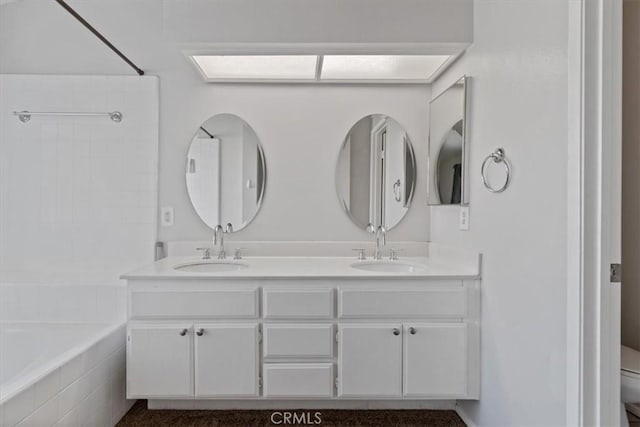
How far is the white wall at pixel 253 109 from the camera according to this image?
8.16 ft

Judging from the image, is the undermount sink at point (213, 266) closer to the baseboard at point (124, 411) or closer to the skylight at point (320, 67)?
the baseboard at point (124, 411)

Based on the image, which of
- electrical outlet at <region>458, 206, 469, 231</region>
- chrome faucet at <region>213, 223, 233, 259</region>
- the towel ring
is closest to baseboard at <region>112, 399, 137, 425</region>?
chrome faucet at <region>213, 223, 233, 259</region>

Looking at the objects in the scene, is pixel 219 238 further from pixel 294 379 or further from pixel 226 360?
pixel 294 379

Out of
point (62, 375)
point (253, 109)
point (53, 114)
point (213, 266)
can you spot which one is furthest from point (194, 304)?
point (53, 114)

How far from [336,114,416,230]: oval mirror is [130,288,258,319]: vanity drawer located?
0.94m

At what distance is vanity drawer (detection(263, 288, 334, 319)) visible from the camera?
188 cm

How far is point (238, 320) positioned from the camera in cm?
188

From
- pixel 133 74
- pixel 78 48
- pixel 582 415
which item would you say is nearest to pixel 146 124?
pixel 133 74

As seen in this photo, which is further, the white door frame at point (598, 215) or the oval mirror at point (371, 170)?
the oval mirror at point (371, 170)

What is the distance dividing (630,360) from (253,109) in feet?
7.26

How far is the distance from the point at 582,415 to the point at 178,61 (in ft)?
8.61

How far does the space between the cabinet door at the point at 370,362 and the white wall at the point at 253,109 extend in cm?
77

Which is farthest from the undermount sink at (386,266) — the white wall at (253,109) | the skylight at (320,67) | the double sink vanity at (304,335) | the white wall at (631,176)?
the skylight at (320,67)

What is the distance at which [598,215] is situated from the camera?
119 centimetres
